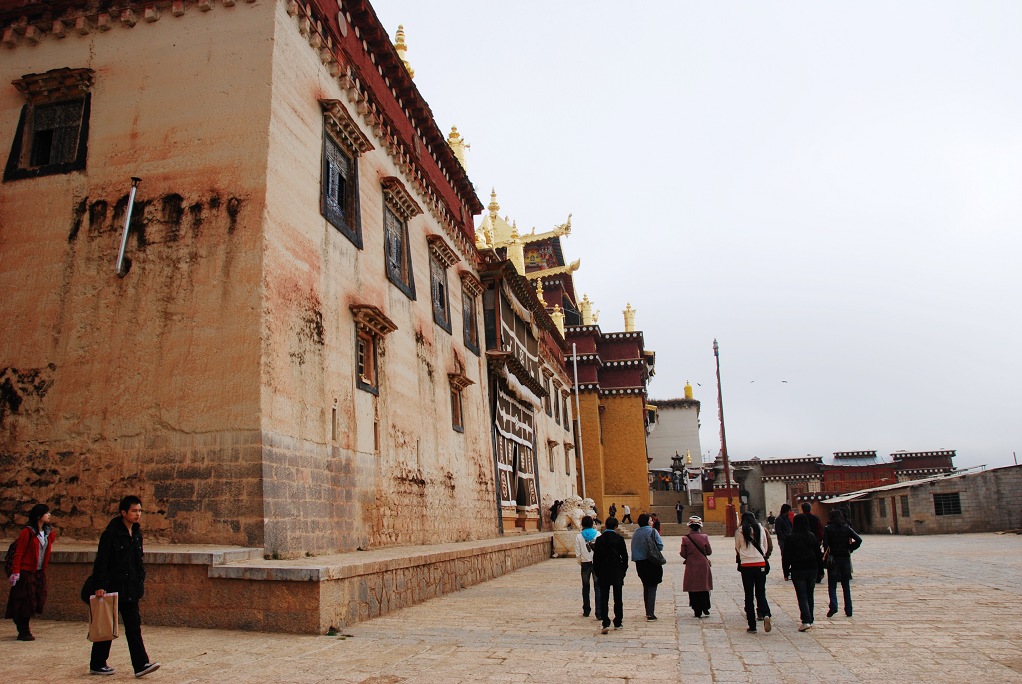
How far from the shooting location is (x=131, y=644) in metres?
5.95

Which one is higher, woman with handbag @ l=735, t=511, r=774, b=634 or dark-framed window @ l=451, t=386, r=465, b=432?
dark-framed window @ l=451, t=386, r=465, b=432

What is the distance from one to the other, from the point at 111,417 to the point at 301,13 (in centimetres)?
693

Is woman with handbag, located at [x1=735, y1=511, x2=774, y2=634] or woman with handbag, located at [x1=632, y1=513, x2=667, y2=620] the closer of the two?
woman with handbag, located at [x1=735, y1=511, x2=774, y2=634]

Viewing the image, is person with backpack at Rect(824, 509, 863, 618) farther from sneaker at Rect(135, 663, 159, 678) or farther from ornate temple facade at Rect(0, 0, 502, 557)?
sneaker at Rect(135, 663, 159, 678)

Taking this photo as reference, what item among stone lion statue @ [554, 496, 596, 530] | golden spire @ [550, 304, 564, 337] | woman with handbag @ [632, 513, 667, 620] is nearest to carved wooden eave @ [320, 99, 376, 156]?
woman with handbag @ [632, 513, 667, 620]

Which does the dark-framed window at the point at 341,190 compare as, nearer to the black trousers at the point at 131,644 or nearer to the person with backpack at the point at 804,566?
the black trousers at the point at 131,644

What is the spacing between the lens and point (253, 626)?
8234 millimetres

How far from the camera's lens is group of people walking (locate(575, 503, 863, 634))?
28.4 ft

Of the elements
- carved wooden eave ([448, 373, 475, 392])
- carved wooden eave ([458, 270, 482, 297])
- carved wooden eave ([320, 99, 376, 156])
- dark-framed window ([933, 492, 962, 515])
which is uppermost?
carved wooden eave ([320, 99, 376, 156])

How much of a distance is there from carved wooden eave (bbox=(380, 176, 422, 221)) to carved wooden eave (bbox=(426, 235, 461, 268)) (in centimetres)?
160

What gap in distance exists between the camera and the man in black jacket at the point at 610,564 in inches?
354

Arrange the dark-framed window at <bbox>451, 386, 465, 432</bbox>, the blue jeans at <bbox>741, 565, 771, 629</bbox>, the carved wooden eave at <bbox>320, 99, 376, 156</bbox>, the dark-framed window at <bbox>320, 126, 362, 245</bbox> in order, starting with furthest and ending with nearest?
1. the dark-framed window at <bbox>451, 386, 465, 432</bbox>
2. the carved wooden eave at <bbox>320, 99, 376, 156</bbox>
3. the dark-framed window at <bbox>320, 126, 362, 245</bbox>
4. the blue jeans at <bbox>741, 565, 771, 629</bbox>

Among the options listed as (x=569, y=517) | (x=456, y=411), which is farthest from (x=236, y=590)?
(x=569, y=517)

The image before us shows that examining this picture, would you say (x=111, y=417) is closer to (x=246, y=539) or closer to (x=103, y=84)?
(x=246, y=539)
